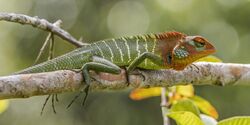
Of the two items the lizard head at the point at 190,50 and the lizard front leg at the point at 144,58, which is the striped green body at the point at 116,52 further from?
the lizard head at the point at 190,50

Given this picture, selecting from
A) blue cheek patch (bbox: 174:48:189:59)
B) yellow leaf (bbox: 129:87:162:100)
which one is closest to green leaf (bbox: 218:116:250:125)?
yellow leaf (bbox: 129:87:162:100)

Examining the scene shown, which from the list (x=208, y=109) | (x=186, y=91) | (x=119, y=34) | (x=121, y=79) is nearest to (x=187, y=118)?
(x=121, y=79)

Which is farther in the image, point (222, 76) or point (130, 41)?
point (130, 41)

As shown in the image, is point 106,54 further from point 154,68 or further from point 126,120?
point 126,120

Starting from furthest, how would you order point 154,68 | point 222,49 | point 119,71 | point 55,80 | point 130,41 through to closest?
point 222,49, point 130,41, point 154,68, point 119,71, point 55,80

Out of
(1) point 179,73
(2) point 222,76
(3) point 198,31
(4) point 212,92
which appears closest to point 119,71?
(1) point 179,73

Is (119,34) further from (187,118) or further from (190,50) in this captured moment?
(187,118)
